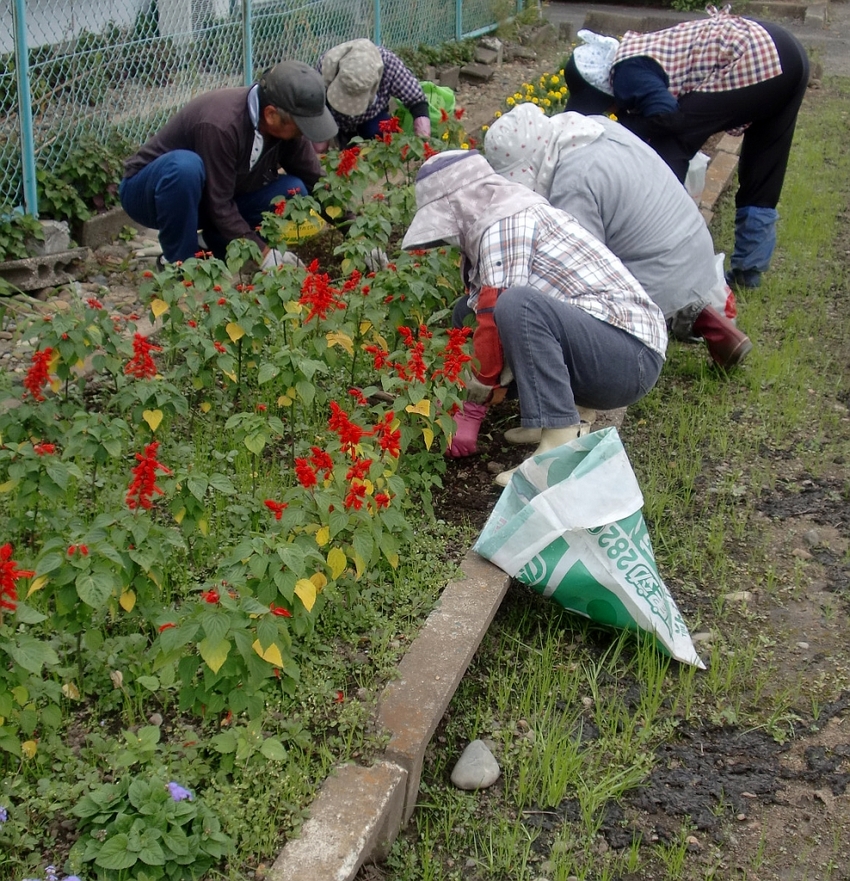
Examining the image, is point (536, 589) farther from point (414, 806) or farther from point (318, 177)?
point (318, 177)

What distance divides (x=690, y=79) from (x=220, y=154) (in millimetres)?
2213

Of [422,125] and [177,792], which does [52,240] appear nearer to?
[422,125]

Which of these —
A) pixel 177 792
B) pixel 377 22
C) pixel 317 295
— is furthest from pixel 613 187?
pixel 377 22

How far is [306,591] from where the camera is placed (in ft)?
7.27

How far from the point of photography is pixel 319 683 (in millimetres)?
2490

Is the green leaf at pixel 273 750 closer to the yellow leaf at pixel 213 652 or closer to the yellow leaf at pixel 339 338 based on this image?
the yellow leaf at pixel 213 652

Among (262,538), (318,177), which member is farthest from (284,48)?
(262,538)

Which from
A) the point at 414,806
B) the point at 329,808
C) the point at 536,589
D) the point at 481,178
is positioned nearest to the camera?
the point at 329,808

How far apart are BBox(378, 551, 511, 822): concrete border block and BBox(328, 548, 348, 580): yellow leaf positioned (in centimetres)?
29

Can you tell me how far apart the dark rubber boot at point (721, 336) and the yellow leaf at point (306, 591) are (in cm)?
255

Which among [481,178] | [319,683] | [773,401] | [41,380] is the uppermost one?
[481,178]

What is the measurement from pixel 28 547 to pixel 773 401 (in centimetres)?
286

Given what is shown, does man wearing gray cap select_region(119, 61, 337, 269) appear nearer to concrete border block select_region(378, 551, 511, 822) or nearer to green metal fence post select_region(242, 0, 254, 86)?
concrete border block select_region(378, 551, 511, 822)

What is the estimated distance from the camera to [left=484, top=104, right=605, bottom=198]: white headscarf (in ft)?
12.0
